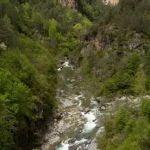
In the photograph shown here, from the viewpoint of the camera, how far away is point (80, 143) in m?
53.0

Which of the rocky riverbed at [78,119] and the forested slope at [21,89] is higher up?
the forested slope at [21,89]

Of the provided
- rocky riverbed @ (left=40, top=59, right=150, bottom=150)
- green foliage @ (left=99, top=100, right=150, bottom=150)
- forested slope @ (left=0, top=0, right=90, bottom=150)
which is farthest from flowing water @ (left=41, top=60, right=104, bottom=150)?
forested slope @ (left=0, top=0, right=90, bottom=150)

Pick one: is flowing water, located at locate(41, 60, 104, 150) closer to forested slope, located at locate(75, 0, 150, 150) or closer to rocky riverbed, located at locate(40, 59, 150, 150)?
rocky riverbed, located at locate(40, 59, 150, 150)

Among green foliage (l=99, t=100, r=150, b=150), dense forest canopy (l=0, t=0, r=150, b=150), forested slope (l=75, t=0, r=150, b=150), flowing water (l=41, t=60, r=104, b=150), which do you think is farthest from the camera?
flowing water (l=41, t=60, r=104, b=150)

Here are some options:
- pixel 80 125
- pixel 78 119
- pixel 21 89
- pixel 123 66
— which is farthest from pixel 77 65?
pixel 21 89

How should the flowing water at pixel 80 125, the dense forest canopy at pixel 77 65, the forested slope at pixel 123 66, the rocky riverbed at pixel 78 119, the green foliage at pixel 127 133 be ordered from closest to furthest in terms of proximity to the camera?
the green foliage at pixel 127 133, the forested slope at pixel 123 66, the dense forest canopy at pixel 77 65, the flowing water at pixel 80 125, the rocky riverbed at pixel 78 119

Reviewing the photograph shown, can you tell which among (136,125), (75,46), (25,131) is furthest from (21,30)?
(136,125)

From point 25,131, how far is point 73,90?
115 feet

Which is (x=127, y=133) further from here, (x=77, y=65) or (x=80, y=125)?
(x=77, y=65)

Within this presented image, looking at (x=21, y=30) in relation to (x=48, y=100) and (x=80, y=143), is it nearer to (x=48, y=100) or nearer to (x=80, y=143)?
(x=48, y=100)

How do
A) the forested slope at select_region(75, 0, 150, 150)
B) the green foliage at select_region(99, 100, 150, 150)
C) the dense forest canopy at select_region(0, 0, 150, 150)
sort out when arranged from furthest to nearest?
the dense forest canopy at select_region(0, 0, 150, 150) → the forested slope at select_region(75, 0, 150, 150) → the green foliage at select_region(99, 100, 150, 150)

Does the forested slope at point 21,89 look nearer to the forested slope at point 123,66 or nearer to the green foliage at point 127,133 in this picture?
the forested slope at point 123,66

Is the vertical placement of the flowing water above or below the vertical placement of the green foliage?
below

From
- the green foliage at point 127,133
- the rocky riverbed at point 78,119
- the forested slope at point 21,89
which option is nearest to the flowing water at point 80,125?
the rocky riverbed at point 78,119
